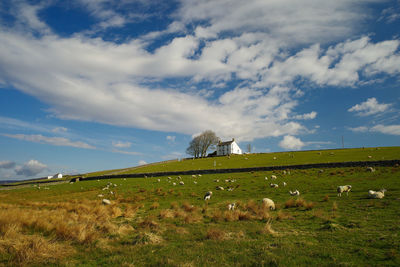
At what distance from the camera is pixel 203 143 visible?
109 meters

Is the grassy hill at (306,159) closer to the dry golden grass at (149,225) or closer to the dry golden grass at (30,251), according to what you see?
the dry golden grass at (149,225)

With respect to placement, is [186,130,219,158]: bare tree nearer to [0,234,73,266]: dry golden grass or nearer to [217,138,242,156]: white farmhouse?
[217,138,242,156]: white farmhouse

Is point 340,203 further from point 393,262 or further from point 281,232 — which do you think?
point 393,262

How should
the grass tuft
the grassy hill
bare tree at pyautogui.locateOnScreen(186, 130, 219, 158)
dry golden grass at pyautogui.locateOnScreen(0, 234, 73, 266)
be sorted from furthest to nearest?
1. bare tree at pyautogui.locateOnScreen(186, 130, 219, 158)
2. the grassy hill
3. the grass tuft
4. dry golden grass at pyautogui.locateOnScreen(0, 234, 73, 266)

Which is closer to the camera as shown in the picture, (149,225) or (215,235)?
(215,235)

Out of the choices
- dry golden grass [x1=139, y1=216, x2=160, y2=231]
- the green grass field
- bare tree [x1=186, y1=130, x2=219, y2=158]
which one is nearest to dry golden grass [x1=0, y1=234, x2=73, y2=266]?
the green grass field

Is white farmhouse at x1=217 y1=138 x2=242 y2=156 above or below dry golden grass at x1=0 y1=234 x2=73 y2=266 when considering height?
above

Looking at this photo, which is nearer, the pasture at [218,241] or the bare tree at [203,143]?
the pasture at [218,241]

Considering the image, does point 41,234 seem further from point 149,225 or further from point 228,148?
point 228,148

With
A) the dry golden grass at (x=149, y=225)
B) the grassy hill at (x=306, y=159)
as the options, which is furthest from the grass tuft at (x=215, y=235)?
the grassy hill at (x=306, y=159)

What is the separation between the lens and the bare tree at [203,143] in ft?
356

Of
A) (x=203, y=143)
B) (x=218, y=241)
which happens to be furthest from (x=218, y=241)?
(x=203, y=143)

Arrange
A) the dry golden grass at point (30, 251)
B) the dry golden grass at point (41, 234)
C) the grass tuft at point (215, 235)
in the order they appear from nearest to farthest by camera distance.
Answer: the dry golden grass at point (30, 251), the dry golden grass at point (41, 234), the grass tuft at point (215, 235)

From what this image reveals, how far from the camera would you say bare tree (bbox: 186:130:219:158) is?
4267 inches
